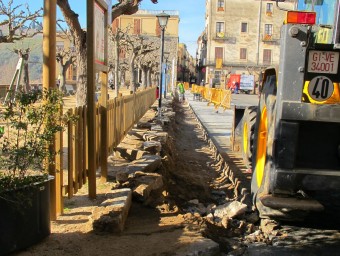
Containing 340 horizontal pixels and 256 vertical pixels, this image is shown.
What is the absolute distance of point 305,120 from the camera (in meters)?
3.60

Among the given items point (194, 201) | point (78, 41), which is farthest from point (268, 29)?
point (194, 201)

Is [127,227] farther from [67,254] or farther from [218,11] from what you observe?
[218,11]

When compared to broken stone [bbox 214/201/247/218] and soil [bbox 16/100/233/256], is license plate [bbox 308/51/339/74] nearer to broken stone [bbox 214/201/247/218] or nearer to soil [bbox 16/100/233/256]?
soil [bbox 16/100/233/256]

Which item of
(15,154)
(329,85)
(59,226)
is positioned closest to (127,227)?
(59,226)

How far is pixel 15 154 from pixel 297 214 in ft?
8.40

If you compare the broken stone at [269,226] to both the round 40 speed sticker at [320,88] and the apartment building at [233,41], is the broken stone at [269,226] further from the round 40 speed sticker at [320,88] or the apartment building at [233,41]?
the apartment building at [233,41]

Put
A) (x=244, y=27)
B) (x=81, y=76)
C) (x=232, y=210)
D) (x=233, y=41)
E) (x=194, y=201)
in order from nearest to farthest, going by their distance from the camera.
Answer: (x=232, y=210)
(x=194, y=201)
(x=81, y=76)
(x=244, y=27)
(x=233, y=41)

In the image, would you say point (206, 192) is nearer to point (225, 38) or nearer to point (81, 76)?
point (81, 76)

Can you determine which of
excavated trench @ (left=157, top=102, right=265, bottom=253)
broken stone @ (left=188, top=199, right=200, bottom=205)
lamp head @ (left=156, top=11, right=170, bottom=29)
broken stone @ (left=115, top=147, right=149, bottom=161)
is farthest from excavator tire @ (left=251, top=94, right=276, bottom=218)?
lamp head @ (left=156, top=11, right=170, bottom=29)

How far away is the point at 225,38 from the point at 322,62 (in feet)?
231

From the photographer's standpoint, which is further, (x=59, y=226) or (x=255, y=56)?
(x=255, y=56)

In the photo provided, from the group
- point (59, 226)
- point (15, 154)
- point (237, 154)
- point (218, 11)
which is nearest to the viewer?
point (15, 154)

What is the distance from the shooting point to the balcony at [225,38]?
2825 inches

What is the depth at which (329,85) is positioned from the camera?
361 centimetres
